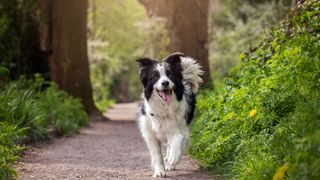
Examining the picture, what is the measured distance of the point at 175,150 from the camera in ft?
23.1

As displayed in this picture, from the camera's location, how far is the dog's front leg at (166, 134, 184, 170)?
276 inches

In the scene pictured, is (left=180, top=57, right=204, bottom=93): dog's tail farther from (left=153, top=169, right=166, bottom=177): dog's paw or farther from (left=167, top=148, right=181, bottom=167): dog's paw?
(left=153, top=169, right=166, bottom=177): dog's paw

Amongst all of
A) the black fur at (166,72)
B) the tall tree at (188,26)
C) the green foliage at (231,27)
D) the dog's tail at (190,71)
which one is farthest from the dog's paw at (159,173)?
the green foliage at (231,27)

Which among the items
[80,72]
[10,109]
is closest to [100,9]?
[80,72]

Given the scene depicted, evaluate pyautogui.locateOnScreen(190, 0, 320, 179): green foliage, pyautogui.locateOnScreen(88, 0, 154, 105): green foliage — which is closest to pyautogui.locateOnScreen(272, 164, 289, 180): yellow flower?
pyautogui.locateOnScreen(190, 0, 320, 179): green foliage

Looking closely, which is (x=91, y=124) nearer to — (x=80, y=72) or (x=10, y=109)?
(x=80, y=72)

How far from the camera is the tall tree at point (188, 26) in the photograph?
15867 millimetres

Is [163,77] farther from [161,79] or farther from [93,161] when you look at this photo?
[93,161]

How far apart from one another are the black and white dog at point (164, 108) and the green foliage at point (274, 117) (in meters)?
0.48

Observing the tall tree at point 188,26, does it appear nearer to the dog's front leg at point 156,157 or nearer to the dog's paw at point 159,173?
the dog's front leg at point 156,157

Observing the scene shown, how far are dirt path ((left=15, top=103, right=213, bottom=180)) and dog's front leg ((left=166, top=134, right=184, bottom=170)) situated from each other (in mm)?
175

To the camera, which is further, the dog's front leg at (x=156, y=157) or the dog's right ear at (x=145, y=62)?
the dog's right ear at (x=145, y=62)

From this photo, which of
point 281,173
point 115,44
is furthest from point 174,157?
point 115,44

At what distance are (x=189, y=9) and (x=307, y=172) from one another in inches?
472
